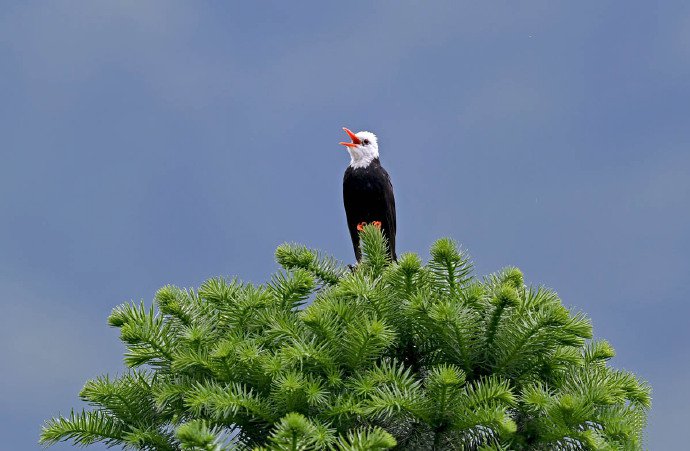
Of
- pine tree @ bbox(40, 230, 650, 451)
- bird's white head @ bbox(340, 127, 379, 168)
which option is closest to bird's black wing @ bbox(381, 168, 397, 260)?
bird's white head @ bbox(340, 127, 379, 168)

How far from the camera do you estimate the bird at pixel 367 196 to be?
27.1ft

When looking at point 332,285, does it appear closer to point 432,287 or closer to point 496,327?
point 432,287

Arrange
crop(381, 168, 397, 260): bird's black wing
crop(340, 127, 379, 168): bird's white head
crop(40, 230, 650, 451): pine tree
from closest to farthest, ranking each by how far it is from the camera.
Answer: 1. crop(40, 230, 650, 451): pine tree
2. crop(381, 168, 397, 260): bird's black wing
3. crop(340, 127, 379, 168): bird's white head

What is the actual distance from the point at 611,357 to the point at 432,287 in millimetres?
980

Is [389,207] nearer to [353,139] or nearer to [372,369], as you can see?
[353,139]

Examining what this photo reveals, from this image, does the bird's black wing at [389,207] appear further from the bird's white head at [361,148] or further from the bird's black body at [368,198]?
the bird's white head at [361,148]

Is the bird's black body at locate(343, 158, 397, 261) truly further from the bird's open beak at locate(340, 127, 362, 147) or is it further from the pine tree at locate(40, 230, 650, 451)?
the pine tree at locate(40, 230, 650, 451)

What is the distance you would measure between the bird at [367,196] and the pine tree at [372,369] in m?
3.91

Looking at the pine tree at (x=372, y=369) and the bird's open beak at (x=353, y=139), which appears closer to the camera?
the pine tree at (x=372, y=369)

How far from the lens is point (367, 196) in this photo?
8414 mm

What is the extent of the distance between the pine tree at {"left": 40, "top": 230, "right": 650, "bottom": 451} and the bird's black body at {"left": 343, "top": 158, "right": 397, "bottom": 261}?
3957mm

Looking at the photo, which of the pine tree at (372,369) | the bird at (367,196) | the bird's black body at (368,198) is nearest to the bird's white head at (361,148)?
the bird at (367,196)

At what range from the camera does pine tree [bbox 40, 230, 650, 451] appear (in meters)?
3.65

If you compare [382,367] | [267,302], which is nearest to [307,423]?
[382,367]
